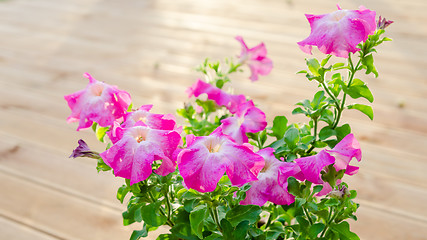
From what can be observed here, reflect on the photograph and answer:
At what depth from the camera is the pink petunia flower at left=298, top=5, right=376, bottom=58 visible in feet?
2.12

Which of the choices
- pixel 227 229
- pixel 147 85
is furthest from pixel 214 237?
pixel 147 85

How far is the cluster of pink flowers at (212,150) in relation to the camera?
0.60m

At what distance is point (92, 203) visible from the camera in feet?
4.61

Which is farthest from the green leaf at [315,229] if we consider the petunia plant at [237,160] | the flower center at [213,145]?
the flower center at [213,145]

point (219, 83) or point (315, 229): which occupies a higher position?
point (219, 83)

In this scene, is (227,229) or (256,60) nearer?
(227,229)

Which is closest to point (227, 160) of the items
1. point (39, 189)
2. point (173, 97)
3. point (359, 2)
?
point (39, 189)

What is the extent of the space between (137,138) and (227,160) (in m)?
0.13

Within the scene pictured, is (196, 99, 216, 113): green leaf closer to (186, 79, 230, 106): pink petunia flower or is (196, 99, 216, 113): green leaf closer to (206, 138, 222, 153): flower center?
(186, 79, 230, 106): pink petunia flower

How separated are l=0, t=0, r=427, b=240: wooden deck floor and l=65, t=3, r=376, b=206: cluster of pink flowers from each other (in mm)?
622

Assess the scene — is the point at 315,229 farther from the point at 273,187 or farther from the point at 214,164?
the point at 214,164

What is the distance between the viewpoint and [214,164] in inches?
23.4

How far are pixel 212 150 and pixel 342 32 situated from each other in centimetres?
23

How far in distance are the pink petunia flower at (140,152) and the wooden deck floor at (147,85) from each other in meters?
0.70
